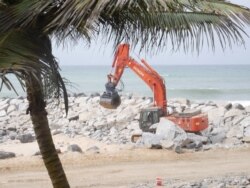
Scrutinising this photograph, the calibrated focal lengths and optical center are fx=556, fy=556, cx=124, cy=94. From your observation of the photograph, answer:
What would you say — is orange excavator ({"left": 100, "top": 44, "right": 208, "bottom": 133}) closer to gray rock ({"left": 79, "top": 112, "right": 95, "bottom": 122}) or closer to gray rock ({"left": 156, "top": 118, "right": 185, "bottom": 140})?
gray rock ({"left": 156, "top": 118, "right": 185, "bottom": 140})

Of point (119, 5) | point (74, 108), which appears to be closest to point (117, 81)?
point (74, 108)

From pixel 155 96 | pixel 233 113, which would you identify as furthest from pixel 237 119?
pixel 155 96

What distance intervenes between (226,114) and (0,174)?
12.1 metres

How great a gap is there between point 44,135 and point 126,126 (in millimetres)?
17320

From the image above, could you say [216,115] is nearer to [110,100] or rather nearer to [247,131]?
[247,131]

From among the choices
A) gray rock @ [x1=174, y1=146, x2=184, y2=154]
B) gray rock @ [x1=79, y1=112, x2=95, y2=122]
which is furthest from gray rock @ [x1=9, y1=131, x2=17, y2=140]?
gray rock @ [x1=174, y1=146, x2=184, y2=154]

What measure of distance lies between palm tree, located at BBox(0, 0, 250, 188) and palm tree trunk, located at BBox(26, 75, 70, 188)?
47 cm

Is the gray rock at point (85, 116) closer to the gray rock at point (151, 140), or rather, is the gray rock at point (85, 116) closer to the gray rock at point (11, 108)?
the gray rock at point (11, 108)

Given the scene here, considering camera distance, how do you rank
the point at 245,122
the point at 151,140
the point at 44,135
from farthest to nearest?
the point at 245,122, the point at 151,140, the point at 44,135

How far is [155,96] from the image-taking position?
1866cm

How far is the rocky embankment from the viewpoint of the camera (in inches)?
642

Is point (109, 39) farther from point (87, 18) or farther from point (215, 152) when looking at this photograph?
point (215, 152)

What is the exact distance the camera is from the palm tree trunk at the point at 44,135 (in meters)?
4.91

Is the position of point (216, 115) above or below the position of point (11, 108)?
below
